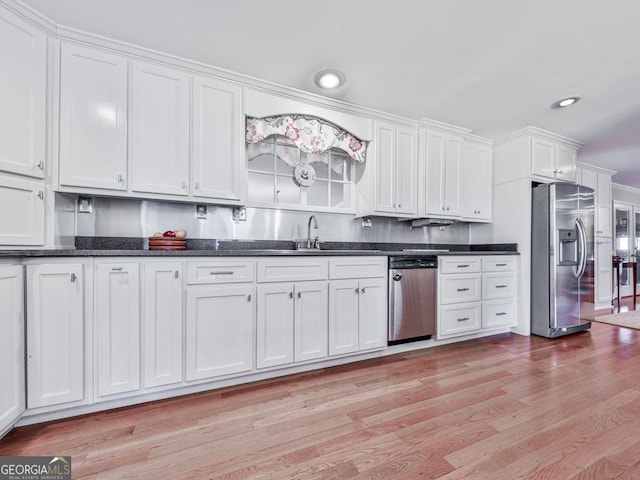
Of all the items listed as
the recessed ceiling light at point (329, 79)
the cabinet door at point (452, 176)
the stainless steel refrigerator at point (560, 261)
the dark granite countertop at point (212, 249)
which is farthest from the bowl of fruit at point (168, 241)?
the stainless steel refrigerator at point (560, 261)

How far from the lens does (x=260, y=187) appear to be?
2.76 metres

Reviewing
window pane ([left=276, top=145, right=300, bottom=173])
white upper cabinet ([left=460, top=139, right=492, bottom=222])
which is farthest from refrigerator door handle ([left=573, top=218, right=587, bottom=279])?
window pane ([left=276, top=145, right=300, bottom=173])

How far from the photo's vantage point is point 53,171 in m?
1.80

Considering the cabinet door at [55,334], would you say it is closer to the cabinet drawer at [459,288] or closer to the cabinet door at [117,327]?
the cabinet door at [117,327]

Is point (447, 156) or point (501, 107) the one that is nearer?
point (501, 107)

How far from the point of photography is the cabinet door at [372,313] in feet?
7.90

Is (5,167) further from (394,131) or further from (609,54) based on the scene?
(609,54)

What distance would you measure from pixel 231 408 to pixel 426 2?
2.57m

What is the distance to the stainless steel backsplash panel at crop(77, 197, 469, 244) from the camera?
2.19m

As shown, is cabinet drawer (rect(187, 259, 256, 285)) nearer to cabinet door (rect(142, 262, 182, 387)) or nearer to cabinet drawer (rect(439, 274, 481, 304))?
cabinet door (rect(142, 262, 182, 387))

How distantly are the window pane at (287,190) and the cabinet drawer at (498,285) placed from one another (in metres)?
2.14

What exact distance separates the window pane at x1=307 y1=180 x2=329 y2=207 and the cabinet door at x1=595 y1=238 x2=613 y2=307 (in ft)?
15.0

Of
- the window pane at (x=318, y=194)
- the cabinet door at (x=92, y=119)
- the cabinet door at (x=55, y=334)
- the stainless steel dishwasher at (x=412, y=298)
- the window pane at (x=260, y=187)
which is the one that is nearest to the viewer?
the cabinet door at (x=55, y=334)

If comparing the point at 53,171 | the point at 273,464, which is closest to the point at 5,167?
the point at 53,171
